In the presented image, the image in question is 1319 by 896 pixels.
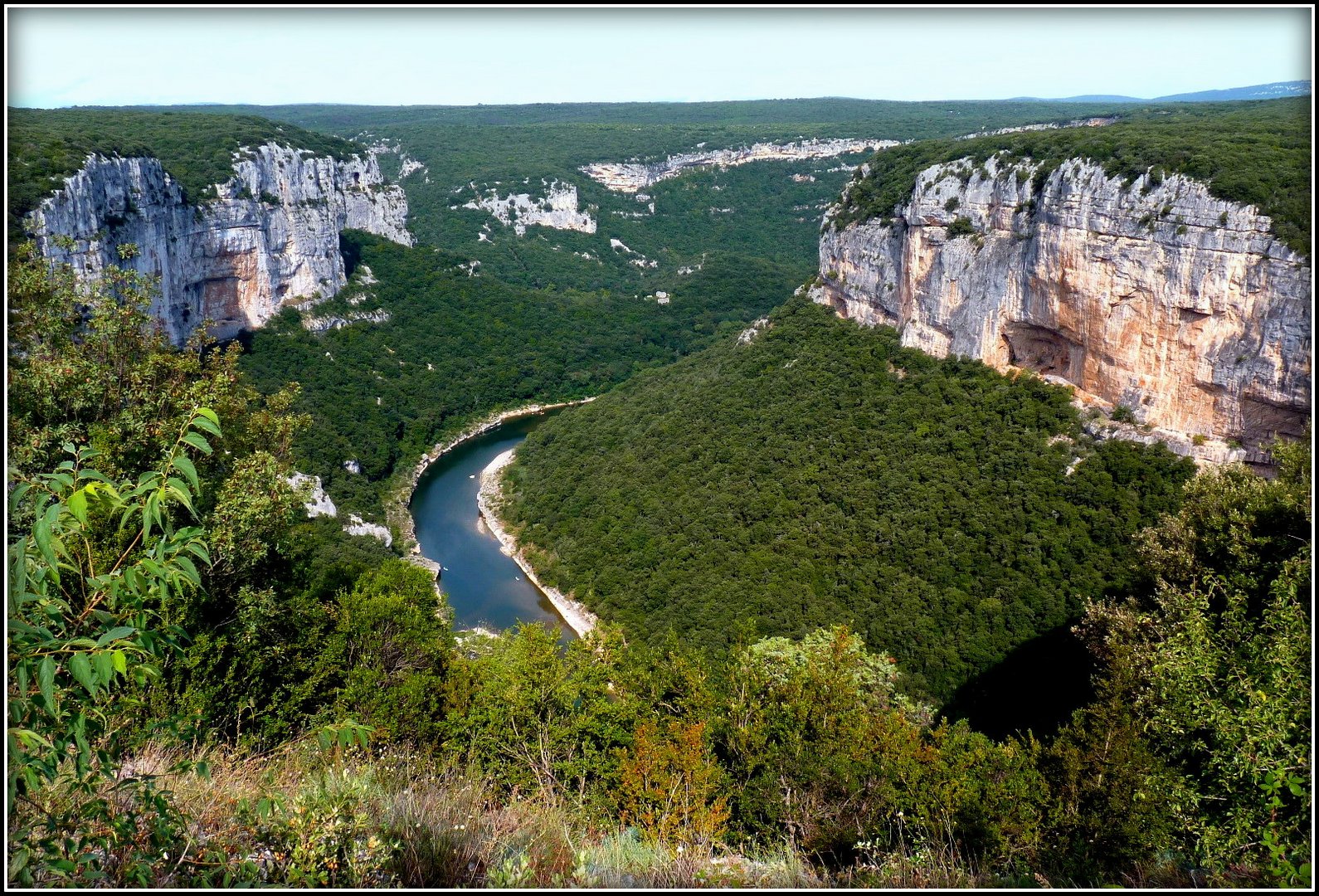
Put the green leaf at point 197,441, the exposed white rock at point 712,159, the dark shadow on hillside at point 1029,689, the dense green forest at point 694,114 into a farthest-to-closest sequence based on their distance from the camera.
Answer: the dense green forest at point 694,114 → the exposed white rock at point 712,159 → the dark shadow on hillside at point 1029,689 → the green leaf at point 197,441

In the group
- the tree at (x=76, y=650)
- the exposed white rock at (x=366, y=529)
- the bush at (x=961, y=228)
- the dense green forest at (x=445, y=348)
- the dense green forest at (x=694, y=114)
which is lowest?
the exposed white rock at (x=366, y=529)

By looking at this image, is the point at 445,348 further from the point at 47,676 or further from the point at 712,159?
the point at 712,159

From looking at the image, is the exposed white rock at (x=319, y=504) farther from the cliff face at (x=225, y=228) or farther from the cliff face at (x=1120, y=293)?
the cliff face at (x=1120, y=293)

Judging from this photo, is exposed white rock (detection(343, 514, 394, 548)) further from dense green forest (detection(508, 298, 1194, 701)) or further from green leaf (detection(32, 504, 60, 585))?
green leaf (detection(32, 504, 60, 585))

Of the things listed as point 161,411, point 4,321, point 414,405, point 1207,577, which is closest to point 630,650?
point 161,411

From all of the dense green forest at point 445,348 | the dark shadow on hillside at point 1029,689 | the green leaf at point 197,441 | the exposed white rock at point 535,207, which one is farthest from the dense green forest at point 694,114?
the green leaf at point 197,441

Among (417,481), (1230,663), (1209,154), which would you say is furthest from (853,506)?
(417,481)
